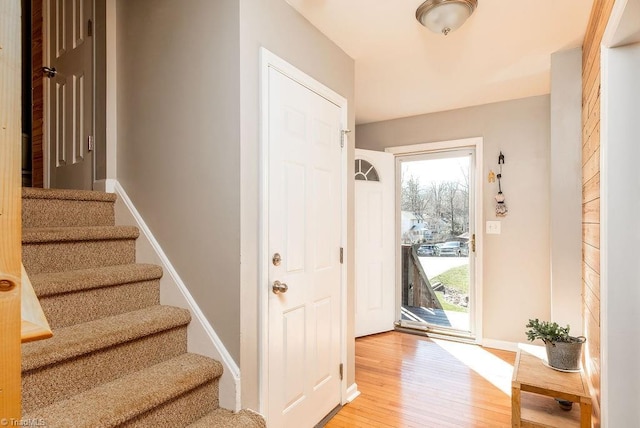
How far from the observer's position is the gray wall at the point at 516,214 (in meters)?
3.38

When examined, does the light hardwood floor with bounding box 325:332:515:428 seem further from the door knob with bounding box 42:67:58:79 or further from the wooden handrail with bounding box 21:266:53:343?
the door knob with bounding box 42:67:58:79

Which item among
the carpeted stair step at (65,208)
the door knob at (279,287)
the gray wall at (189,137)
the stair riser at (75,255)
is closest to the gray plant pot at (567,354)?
the door knob at (279,287)

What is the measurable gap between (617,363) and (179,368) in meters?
1.89

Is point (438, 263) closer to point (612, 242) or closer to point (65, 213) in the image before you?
point (612, 242)

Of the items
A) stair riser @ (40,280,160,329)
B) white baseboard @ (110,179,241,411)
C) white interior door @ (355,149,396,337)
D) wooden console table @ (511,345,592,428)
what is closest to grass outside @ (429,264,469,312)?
white interior door @ (355,149,396,337)

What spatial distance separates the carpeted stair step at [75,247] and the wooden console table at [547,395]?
227cm

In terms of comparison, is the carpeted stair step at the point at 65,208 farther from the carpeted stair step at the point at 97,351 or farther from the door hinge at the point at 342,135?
the door hinge at the point at 342,135

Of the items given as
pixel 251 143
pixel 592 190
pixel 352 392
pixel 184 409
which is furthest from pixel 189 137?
pixel 592 190

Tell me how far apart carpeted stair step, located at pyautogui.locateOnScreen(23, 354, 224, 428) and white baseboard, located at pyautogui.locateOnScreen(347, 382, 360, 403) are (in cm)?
114

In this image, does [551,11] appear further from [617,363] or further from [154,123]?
[154,123]

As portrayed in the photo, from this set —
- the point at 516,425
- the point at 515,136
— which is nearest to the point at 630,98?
the point at 516,425

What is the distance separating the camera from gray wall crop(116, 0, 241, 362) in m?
1.66

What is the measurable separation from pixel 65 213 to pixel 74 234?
276mm

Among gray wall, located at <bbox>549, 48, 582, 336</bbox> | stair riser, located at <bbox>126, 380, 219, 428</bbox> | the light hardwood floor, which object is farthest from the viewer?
gray wall, located at <bbox>549, 48, 582, 336</bbox>
